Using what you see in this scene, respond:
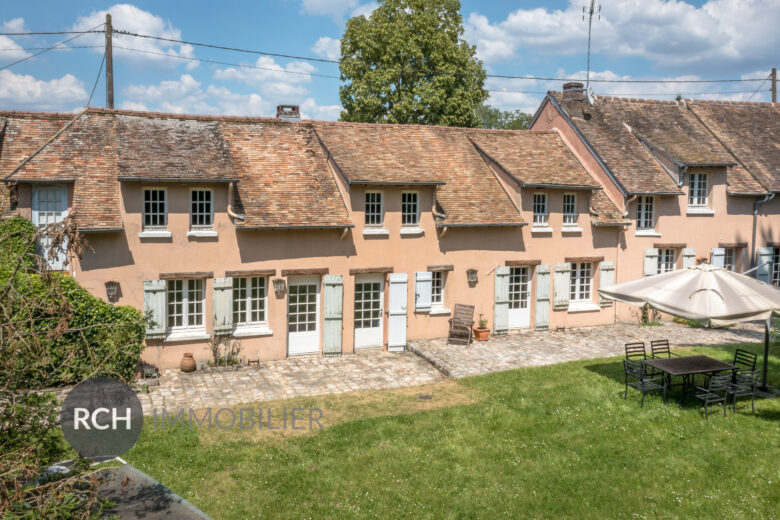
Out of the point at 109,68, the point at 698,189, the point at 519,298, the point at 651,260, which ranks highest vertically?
the point at 109,68

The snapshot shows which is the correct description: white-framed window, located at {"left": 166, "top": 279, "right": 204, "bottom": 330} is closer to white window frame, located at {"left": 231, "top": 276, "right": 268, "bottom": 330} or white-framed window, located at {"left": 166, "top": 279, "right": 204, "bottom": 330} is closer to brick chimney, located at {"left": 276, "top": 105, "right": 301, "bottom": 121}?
white window frame, located at {"left": 231, "top": 276, "right": 268, "bottom": 330}

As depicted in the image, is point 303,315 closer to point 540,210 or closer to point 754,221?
point 540,210

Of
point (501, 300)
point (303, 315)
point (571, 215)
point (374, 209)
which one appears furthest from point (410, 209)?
point (571, 215)

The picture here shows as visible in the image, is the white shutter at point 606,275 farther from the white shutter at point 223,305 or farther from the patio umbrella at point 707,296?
the white shutter at point 223,305

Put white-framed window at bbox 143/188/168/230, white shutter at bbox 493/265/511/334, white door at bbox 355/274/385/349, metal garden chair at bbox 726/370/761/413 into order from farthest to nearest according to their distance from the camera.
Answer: white shutter at bbox 493/265/511/334 → white door at bbox 355/274/385/349 → white-framed window at bbox 143/188/168/230 → metal garden chair at bbox 726/370/761/413

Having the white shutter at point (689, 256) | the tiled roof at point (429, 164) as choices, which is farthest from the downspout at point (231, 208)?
the white shutter at point (689, 256)

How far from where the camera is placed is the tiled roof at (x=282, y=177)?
55.6 feet

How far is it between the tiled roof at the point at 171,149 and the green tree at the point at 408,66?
1356cm

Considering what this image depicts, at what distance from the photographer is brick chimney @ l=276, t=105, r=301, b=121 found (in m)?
20.2

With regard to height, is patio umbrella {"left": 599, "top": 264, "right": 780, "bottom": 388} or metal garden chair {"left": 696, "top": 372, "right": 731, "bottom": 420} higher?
patio umbrella {"left": 599, "top": 264, "right": 780, "bottom": 388}

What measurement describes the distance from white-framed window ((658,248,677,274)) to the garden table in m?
9.22

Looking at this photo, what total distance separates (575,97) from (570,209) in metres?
5.94

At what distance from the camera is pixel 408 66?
1220 inches

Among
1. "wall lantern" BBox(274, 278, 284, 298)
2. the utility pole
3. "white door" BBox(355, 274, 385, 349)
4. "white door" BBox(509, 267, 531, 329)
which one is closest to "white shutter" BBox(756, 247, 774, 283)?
"white door" BBox(509, 267, 531, 329)
